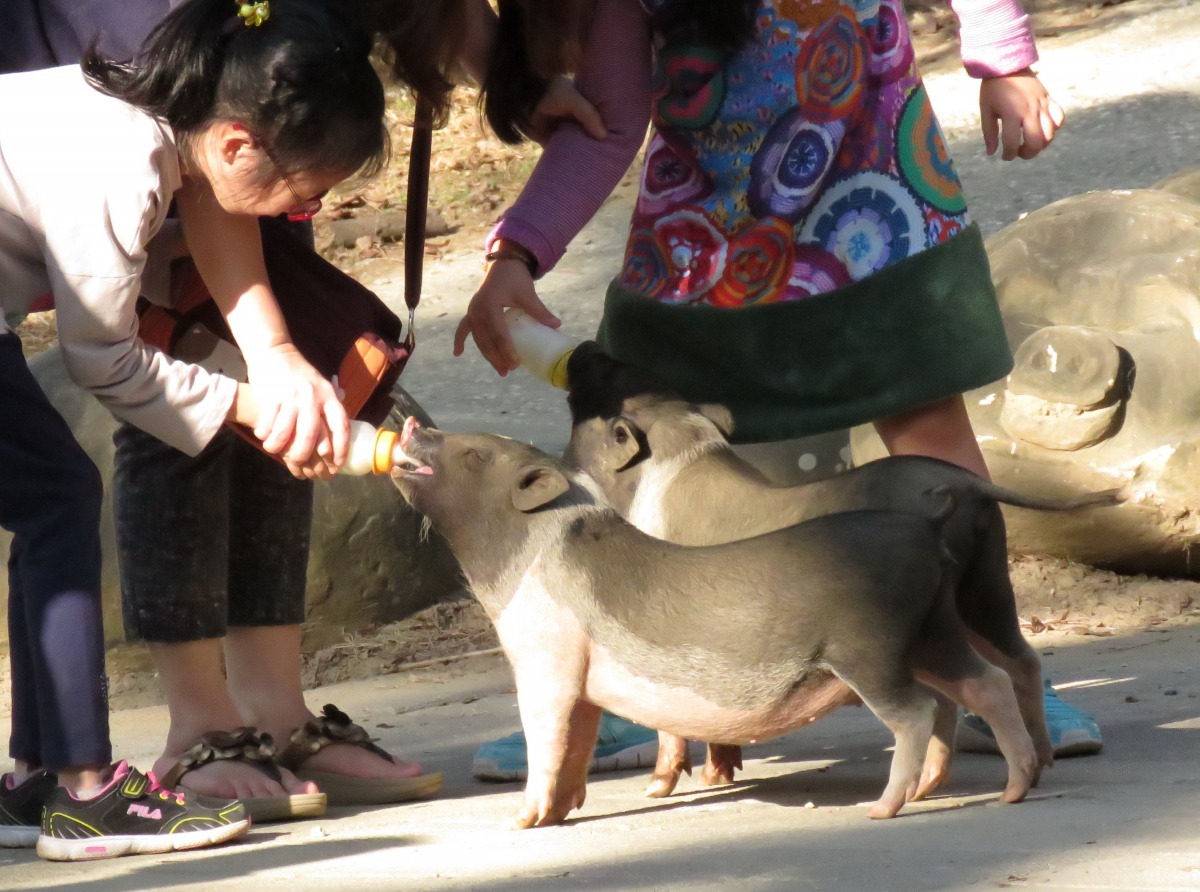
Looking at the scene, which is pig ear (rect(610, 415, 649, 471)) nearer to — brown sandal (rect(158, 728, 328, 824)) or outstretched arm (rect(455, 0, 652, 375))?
outstretched arm (rect(455, 0, 652, 375))

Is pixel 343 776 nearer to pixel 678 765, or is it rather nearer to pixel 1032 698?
pixel 678 765

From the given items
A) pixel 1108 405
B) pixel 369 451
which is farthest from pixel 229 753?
pixel 1108 405

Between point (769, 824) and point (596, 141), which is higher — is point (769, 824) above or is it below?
→ below

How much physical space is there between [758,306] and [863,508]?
0.71 m

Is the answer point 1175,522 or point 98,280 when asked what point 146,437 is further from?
point 1175,522

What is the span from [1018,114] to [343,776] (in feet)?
7.00

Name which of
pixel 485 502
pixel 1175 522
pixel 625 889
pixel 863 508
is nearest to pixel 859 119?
pixel 863 508

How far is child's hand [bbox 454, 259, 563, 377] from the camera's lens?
12.4 ft

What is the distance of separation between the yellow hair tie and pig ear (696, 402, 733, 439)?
1.29m

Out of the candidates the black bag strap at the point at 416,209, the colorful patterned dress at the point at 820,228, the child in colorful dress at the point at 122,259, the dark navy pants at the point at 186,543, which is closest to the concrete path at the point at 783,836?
the child in colorful dress at the point at 122,259

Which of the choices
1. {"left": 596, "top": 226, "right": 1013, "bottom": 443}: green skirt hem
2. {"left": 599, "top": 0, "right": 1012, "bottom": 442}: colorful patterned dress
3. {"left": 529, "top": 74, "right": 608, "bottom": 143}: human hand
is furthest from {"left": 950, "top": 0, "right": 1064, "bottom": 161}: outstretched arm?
{"left": 529, "top": 74, "right": 608, "bottom": 143}: human hand

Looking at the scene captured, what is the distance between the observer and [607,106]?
3.93m

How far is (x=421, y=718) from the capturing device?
470 cm

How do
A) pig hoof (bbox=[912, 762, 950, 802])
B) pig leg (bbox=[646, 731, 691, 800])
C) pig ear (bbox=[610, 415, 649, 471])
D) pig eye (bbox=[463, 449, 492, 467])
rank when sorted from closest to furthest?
pig hoof (bbox=[912, 762, 950, 802]) → pig eye (bbox=[463, 449, 492, 467]) → pig leg (bbox=[646, 731, 691, 800]) → pig ear (bbox=[610, 415, 649, 471])
